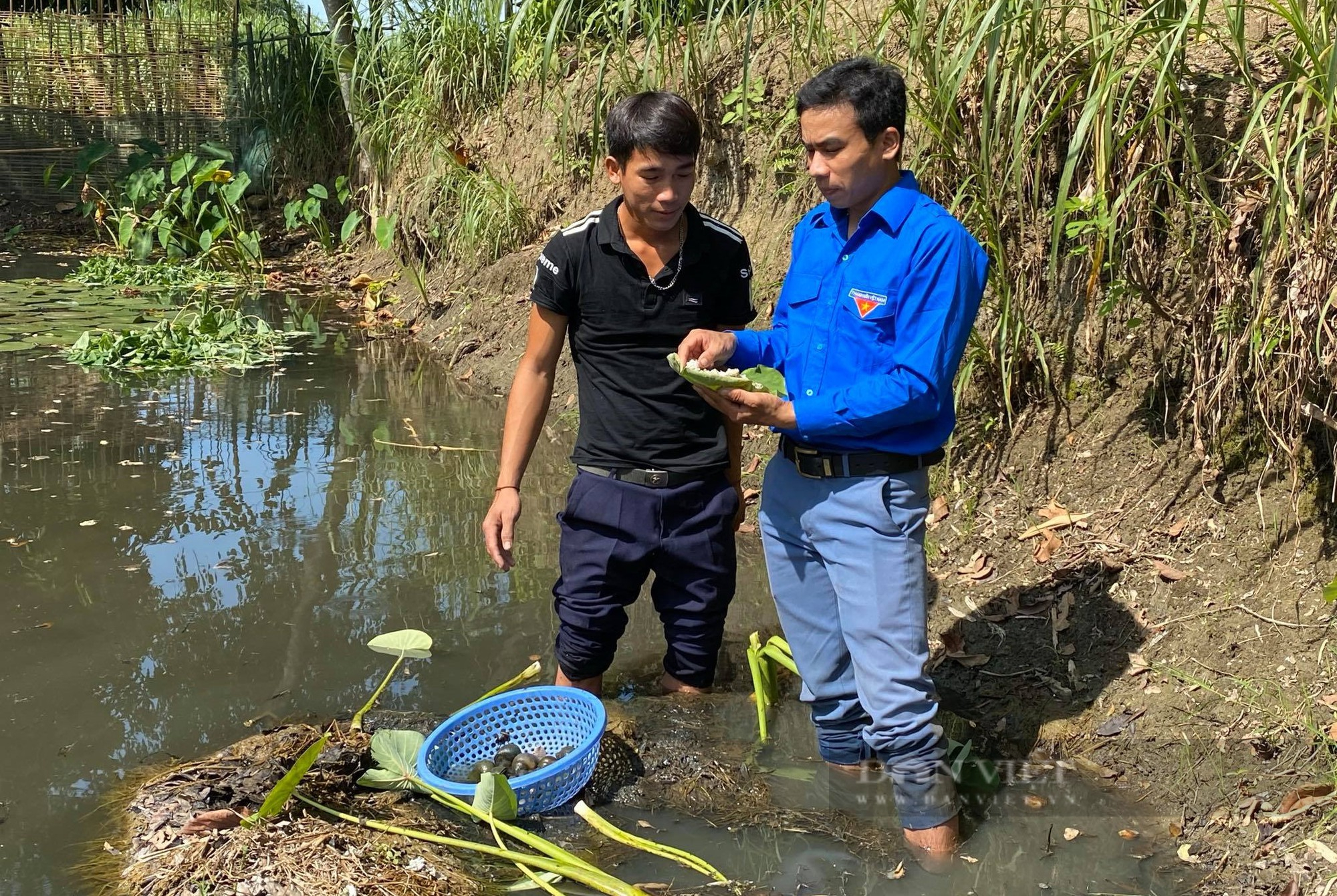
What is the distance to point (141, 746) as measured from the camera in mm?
3143

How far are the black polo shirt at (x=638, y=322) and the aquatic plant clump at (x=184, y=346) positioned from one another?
500 centimetres

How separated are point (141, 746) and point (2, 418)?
12.1 ft

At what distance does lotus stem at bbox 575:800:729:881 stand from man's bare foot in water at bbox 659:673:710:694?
667 mm

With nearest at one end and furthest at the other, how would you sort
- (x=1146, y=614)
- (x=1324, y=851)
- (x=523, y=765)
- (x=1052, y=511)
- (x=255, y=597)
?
(x=1324, y=851) < (x=523, y=765) < (x=1146, y=614) < (x=1052, y=511) < (x=255, y=597)

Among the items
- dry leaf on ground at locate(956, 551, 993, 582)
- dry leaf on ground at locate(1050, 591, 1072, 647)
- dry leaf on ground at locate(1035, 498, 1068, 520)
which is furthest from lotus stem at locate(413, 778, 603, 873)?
dry leaf on ground at locate(1035, 498, 1068, 520)

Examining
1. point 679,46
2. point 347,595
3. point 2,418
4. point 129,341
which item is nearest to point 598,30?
point 679,46

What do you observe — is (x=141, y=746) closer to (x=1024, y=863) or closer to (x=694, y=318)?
(x=694, y=318)

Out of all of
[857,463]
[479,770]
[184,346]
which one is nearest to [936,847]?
[857,463]

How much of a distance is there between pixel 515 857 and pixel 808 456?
1121 millimetres

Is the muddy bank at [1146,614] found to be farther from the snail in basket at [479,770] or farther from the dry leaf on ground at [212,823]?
the dry leaf on ground at [212,823]

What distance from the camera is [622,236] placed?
9.83 ft

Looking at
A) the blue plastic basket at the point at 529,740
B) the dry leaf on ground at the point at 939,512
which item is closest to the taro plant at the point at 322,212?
the dry leaf on ground at the point at 939,512

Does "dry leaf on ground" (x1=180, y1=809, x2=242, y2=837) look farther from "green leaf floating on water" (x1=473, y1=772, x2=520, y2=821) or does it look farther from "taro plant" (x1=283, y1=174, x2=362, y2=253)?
"taro plant" (x1=283, y1=174, x2=362, y2=253)

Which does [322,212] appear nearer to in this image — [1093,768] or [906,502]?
[906,502]
